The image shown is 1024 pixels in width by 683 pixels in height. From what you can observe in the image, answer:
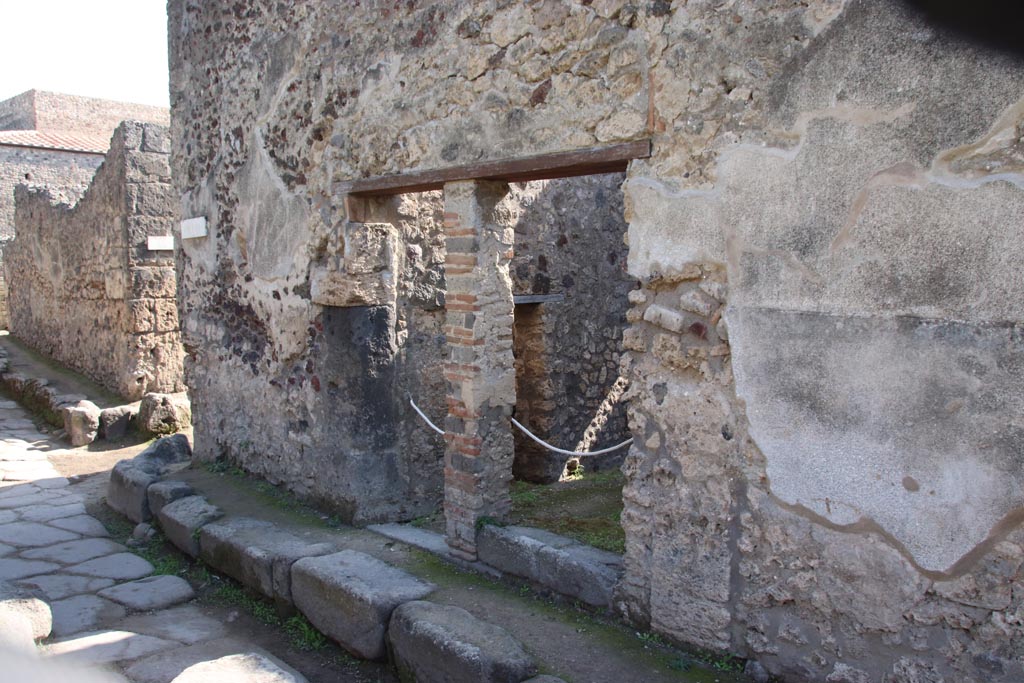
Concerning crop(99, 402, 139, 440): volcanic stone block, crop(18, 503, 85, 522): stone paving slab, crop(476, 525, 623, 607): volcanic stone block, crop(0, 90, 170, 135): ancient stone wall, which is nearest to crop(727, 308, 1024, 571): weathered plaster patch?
crop(476, 525, 623, 607): volcanic stone block

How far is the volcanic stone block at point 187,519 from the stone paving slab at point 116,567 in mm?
224

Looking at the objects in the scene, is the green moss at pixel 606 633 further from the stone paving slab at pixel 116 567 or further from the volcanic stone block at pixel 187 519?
the stone paving slab at pixel 116 567

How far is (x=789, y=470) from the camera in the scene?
284 cm

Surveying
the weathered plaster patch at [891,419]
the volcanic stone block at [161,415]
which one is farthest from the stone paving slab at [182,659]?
the volcanic stone block at [161,415]

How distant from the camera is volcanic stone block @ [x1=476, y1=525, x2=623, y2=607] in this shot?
357 centimetres

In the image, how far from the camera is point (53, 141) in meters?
18.6

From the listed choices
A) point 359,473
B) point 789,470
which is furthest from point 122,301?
point 789,470

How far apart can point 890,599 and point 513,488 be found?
3212 mm

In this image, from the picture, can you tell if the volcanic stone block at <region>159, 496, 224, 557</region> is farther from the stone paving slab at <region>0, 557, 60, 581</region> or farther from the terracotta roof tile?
the terracotta roof tile

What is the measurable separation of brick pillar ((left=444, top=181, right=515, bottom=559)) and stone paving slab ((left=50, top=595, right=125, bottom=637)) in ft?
6.06

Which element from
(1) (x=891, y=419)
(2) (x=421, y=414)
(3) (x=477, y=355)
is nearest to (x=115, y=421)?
(2) (x=421, y=414)

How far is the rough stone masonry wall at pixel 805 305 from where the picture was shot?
2404 millimetres

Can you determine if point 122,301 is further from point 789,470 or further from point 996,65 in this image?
point 996,65

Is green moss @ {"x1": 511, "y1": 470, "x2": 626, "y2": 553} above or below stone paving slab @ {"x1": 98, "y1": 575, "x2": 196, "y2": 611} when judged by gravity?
above
